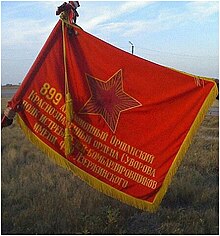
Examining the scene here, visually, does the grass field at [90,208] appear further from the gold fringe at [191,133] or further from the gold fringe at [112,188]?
the gold fringe at [191,133]

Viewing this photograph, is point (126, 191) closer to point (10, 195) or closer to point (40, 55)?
point (40, 55)

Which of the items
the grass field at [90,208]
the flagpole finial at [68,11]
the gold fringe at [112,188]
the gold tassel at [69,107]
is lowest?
the grass field at [90,208]

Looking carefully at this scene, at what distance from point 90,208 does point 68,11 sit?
7.36 feet

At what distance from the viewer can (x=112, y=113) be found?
353 cm

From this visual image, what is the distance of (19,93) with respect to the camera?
343cm

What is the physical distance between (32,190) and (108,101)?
7.68ft

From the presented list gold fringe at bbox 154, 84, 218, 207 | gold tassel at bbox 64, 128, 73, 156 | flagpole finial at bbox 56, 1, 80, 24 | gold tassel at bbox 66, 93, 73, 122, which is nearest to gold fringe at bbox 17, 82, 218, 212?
gold fringe at bbox 154, 84, 218, 207

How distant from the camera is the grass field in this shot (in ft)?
13.9

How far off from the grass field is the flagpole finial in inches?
81.7

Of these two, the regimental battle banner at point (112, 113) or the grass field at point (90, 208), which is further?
the grass field at point (90, 208)

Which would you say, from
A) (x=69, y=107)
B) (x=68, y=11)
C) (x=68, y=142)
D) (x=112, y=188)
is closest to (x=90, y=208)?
(x=112, y=188)

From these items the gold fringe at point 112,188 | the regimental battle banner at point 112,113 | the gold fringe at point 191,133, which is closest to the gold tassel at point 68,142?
the regimental battle banner at point 112,113

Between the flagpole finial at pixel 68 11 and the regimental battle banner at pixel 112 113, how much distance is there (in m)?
0.07

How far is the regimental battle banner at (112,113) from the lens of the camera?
3467 millimetres
